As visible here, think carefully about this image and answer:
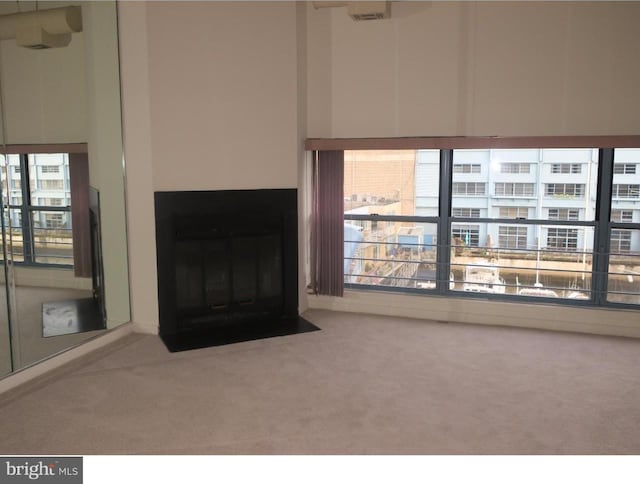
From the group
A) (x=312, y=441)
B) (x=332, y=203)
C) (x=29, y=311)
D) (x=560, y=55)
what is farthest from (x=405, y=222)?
(x=29, y=311)

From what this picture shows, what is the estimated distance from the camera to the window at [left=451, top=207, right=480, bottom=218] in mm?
5363

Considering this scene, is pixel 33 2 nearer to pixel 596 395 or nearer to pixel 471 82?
pixel 471 82

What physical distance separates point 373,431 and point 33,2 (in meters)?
3.55

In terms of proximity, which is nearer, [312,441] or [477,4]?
[312,441]

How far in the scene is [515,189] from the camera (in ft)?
17.2

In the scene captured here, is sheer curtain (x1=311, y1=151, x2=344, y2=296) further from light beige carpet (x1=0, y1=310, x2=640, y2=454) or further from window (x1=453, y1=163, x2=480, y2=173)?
window (x1=453, y1=163, x2=480, y2=173)

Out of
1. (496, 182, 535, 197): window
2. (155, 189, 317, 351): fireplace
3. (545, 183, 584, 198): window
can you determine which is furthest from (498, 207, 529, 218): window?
(155, 189, 317, 351): fireplace

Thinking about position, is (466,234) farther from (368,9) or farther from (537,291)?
(368,9)

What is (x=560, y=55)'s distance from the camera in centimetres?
471

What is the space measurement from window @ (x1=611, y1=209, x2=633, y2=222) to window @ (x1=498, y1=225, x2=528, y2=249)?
0.74m

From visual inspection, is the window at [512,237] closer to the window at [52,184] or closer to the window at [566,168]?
the window at [566,168]

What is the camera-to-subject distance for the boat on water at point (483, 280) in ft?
17.7

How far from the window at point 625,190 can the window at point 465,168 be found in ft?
3.91

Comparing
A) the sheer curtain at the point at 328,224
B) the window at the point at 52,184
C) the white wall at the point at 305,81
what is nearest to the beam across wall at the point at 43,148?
the window at the point at 52,184
